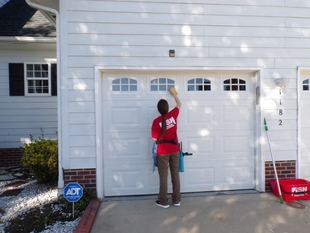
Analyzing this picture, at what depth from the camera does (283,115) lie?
174 inches

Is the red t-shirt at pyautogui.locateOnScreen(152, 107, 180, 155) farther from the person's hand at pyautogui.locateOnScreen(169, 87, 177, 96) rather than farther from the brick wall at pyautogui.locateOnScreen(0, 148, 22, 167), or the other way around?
the brick wall at pyautogui.locateOnScreen(0, 148, 22, 167)

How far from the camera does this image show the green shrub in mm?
4699

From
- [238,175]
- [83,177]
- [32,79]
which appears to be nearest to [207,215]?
[238,175]

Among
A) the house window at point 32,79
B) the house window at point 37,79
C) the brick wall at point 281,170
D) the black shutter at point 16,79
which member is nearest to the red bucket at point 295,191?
the brick wall at point 281,170

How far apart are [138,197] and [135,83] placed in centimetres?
201

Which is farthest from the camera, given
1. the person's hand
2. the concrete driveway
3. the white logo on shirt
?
the person's hand

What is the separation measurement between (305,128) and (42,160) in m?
5.13

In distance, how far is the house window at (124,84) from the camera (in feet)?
14.1

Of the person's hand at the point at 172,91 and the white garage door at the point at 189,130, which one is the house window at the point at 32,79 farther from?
the person's hand at the point at 172,91

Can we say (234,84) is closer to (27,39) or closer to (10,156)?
(27,39)

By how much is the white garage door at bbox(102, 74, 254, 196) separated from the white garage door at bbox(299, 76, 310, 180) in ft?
3.41

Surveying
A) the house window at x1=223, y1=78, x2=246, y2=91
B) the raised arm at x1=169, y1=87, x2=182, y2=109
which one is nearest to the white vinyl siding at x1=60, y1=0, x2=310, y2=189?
the house window at x1=223, y1=78, x2=246, y2=91

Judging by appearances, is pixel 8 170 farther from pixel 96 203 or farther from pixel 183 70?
pixel 183 70

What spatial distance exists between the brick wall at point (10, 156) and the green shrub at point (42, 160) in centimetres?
242
